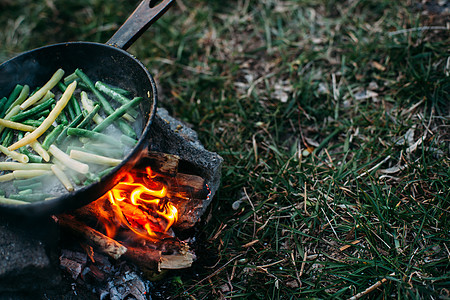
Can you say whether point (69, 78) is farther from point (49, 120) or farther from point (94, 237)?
point (94, 237)

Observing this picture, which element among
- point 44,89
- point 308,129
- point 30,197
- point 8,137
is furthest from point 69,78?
point 308,129

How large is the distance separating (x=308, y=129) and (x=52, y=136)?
2347 millimetres

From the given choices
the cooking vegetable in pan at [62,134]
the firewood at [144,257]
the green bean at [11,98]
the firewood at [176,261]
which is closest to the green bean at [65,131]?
the cooking vegetable in pan at [62,134]

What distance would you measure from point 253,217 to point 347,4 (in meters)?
3.25

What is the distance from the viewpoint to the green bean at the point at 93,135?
2.52 metres

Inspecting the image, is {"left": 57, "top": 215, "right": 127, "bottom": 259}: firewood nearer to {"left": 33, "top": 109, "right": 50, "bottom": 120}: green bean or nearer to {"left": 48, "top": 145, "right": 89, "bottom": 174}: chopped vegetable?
{"left": 48, "top": 145, "right": 89, "bottom": 174}: chopped vegetable

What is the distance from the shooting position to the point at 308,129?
141 inches

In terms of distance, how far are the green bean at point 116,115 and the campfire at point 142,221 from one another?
10.4 inches

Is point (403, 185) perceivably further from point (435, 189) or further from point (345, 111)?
point (345, 111)

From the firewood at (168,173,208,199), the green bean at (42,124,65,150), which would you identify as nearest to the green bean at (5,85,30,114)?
the green bean at (42,124,65,150)

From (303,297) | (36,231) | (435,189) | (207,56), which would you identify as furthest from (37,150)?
(435,189)

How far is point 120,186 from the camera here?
8.75 feet

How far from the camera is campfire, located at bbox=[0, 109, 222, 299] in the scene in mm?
2521

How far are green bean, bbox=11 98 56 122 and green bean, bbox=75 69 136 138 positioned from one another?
301mm
